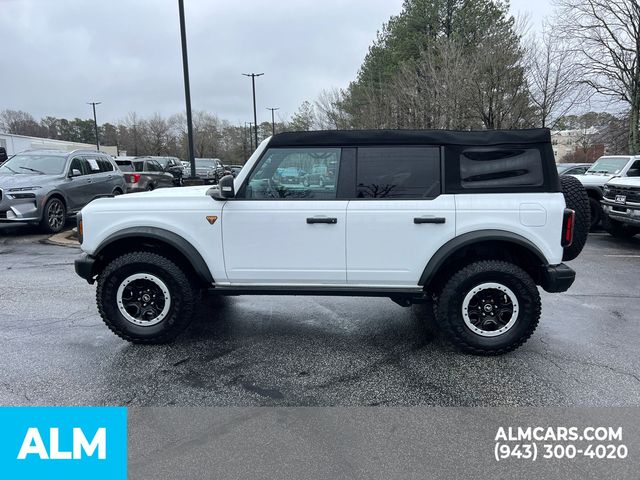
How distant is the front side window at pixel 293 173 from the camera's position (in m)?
3.94

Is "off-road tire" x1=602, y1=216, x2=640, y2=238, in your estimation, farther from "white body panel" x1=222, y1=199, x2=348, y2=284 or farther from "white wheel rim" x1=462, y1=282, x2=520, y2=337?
"white body panel" x1=222, y1=199, x2=348, y2=284

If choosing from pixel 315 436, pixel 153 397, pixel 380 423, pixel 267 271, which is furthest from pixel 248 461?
pixel 267 271

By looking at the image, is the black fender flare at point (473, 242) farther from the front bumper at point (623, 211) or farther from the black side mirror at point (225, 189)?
the front bumper at point (623, 211)

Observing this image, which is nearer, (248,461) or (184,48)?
(248,461)

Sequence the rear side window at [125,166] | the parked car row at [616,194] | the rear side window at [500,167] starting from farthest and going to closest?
the rear side window at [125,166], the parked car row at [616,194], the rear side window at [500,167]

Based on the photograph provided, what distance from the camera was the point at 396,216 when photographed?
3.75 m

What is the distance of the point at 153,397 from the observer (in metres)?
3.16

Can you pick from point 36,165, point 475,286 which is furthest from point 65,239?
point 475,286

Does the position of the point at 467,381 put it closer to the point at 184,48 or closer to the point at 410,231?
the point at 410,231

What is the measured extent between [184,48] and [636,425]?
15.2 meters

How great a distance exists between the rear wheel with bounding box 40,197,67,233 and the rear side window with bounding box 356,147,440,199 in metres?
8.82

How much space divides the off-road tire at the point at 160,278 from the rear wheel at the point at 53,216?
7.27 meters

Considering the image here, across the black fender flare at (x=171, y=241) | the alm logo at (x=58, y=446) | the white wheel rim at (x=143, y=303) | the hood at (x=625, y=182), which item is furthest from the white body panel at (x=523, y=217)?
the hood at (x=625, y=182)

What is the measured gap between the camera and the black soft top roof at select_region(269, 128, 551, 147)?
3.83 meters
